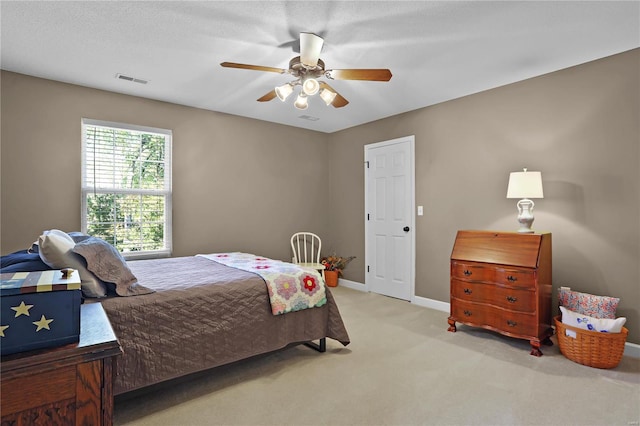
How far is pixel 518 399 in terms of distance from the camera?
2195mm

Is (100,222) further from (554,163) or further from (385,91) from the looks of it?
(554,163)

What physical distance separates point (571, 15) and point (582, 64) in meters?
1.00

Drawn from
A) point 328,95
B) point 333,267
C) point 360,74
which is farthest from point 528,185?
point 333,267

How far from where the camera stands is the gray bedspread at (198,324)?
200 cm

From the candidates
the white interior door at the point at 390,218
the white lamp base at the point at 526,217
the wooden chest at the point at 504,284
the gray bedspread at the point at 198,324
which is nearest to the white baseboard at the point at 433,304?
the white interior door at the point at 390,218

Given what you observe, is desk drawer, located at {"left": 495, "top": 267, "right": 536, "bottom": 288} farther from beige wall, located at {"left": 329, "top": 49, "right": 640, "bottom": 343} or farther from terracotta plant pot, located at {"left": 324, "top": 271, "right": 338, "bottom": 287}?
terracotta plant pot, located at {"left": 324, "top": 271, "right": 338, "bottom": 287}

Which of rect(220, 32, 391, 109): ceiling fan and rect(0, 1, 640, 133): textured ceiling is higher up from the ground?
rect(0, 1, 640, 133): textured ceiling

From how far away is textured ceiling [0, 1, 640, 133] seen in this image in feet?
7.42

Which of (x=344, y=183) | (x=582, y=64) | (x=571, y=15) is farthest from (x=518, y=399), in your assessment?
(x=344, y=183)

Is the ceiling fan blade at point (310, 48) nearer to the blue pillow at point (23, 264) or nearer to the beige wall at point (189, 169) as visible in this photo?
the blue pillow at point (23, 264)

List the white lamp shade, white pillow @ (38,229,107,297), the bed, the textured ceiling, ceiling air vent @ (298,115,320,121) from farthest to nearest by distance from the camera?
ceiling air vent @ (298,115,320,121) < the white lamp shade < the textured ceiling < the bed < white pillow @ (38,229,107,297)

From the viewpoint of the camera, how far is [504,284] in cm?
307

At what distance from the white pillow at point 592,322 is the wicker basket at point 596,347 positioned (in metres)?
0.04

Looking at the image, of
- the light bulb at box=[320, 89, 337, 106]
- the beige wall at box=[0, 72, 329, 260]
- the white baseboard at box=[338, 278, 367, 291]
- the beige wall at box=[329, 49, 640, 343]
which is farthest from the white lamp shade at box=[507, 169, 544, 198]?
the beige wall at box=[0, 72, 329, 260]
